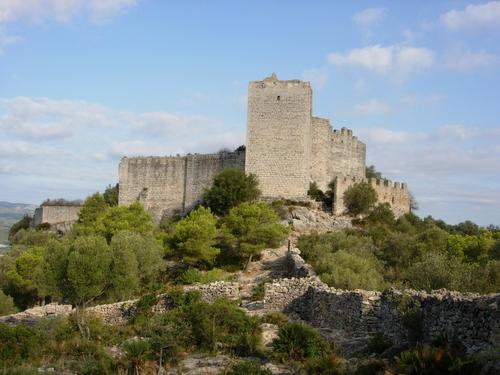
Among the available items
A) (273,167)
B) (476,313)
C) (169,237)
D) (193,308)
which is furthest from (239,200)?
(476,313)

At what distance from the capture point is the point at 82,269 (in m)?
17.4

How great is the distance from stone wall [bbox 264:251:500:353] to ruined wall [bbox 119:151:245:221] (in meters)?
25.1

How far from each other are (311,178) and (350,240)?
427 inches

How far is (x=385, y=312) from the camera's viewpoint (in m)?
11.9

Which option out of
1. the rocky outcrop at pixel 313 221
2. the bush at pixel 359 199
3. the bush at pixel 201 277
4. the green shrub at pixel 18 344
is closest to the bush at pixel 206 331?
the green shrub at pixel 18 344

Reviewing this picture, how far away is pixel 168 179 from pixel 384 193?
578 inches

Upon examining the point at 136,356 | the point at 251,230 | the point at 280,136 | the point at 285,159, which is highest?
the point at 280,136

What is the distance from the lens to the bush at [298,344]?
11.5 meters

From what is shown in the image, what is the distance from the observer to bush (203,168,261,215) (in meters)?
36.8

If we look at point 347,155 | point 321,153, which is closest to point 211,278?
point 321,153

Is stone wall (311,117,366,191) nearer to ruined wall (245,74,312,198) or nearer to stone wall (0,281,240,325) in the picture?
ruined wall (245,74,312,198)

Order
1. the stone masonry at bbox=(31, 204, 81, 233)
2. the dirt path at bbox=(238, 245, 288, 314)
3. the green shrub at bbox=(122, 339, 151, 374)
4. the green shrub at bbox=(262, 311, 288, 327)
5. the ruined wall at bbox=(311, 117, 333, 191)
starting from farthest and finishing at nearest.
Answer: the stone masonry at bbox=(31, 204, 81, 233), the ruined wall at bbox=(311, 117, 333, 191), the dirt path at bbox=(238, 245, 288, 314), the green shrub at bbox=(262, 311, 288, 327), the green shrub at bbox=(122, 339, 151, 374)

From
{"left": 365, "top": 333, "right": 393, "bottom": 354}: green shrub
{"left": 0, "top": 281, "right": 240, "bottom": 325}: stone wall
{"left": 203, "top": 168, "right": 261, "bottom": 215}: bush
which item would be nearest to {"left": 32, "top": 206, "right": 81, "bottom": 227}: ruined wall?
{"left": 203, "top": 168, "right": 261, "bottom": 215}: bush

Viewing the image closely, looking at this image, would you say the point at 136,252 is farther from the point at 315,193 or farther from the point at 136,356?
the point at 315,193
